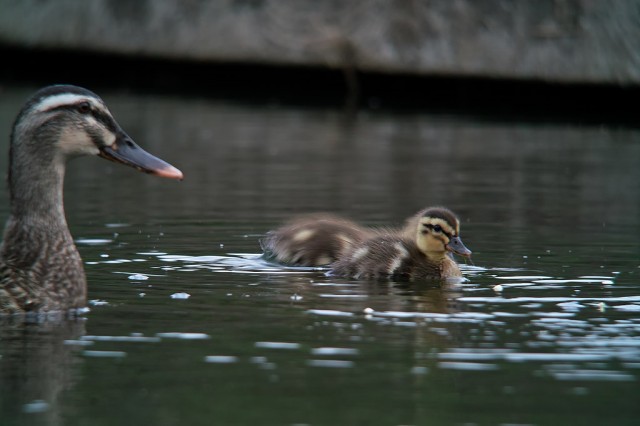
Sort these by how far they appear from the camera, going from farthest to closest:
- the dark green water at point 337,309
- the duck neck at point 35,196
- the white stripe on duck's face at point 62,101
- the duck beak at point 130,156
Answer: the duck beak at point 130,156, the white stripe on duck's face at point 62,101, the duck neck at point 35,196, the dark green water at point 337,309

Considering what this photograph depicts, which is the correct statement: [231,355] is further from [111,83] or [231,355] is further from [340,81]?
[111,83]

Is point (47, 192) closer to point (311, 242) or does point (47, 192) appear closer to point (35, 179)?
point (35, 179)

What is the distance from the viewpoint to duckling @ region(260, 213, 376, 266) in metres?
7.69

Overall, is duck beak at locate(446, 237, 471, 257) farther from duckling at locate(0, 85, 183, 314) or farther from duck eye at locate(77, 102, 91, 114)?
duck eye at locate(77, 102, 91, 114)

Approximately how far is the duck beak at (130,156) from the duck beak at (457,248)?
1590 millimetres

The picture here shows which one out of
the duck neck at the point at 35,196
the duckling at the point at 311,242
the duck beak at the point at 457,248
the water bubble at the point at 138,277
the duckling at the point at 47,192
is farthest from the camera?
the duckling at the point at 311,242

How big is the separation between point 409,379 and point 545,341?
2.72ft

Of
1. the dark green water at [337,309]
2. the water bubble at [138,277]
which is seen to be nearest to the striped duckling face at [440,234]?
the dark green water at [337,309]

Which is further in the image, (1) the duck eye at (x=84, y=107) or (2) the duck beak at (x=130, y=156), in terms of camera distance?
(2) the duck beak at (x=130, y=156)

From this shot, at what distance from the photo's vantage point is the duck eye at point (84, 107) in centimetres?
633

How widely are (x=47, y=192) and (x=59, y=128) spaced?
0.97 ft

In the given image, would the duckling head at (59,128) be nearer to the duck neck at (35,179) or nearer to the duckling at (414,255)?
the duck neck at (35,179)

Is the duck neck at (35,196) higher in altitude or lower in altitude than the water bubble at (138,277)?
higher

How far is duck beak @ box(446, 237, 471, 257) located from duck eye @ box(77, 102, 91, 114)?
2078mm
